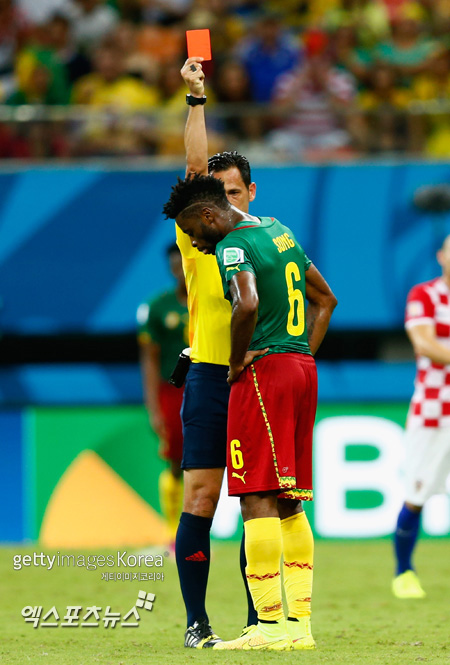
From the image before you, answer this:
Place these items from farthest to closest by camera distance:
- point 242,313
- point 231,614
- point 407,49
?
point 407,49 < point 231,614 < point 242,313

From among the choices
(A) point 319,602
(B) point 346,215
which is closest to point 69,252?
(B) point 346,215

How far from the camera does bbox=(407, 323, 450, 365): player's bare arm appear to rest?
7125mm

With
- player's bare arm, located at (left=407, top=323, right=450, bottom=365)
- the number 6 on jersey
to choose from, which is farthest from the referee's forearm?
player's bare arm, located at (left=407, top=323, right=450, bottom=365)

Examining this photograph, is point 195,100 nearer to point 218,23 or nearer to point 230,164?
point 230,164

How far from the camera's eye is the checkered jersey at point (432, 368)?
729 cm

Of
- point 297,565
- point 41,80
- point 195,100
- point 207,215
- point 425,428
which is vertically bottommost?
point 297,565

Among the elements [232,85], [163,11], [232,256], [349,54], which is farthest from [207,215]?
[163,11]

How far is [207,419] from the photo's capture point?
525 centimetres

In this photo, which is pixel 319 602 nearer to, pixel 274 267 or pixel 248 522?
pixel 248 522

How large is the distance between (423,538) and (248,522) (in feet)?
19.2

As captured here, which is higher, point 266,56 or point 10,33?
point 10,33

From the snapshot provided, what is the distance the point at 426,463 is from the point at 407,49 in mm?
6309

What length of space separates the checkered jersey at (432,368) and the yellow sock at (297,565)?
2.40 meters

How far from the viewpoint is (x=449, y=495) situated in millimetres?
10289
